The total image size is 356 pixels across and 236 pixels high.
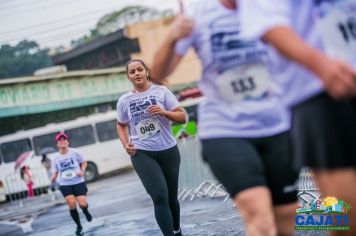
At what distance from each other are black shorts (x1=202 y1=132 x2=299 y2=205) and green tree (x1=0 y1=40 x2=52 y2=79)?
4038cm

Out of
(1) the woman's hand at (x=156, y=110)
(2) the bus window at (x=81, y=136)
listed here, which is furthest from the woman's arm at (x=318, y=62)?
(2) the bus window at (x=81, y=136)

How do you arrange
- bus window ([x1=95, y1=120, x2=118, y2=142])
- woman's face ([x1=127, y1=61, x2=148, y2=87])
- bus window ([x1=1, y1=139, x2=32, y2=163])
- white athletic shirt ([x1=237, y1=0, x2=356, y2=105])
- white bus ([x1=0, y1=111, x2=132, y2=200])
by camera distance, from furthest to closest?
bus window ([x1=95, y1=120, x2=118, y2=142])
bus window ([x1=1, y1=139, x2=32, y2=163])
white bus ([x1=0, y1=111, x2=132, y2=200])
woman's face ([x1=127, y1=61, x2=148, y2=87])
white athletic shirt ([x1=237, y1=0, x2=356, y2=105])

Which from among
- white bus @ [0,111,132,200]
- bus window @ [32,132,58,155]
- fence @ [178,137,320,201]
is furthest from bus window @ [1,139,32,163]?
fence @ [178,137,320,201]

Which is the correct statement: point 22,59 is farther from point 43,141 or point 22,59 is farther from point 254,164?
point 254,164

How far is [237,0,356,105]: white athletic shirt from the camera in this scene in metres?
1.96

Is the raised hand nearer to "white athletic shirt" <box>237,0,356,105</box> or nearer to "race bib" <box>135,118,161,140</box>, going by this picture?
"white athletic shirt" <box>237,0,356,105</box>

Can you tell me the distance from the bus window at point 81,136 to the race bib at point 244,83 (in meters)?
20.3

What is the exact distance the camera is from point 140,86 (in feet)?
16.9

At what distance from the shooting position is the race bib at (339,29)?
1.96m

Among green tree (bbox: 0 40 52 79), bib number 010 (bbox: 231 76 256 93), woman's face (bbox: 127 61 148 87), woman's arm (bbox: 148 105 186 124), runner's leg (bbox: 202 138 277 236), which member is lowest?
runner's leg (bbox: 202 138 277 236)

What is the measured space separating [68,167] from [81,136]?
14.0 metres

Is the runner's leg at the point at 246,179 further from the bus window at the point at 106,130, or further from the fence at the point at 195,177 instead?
the bus window at the point at 106,130

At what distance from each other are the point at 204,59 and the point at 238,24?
0.23m

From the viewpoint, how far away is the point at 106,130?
909 inches
